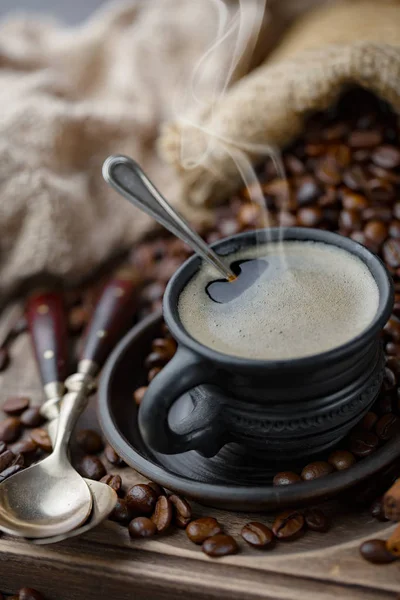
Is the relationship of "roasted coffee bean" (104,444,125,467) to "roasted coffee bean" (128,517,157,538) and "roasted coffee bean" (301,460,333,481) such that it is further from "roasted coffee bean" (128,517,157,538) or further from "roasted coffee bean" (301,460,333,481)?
"roasted coffee bean" (301,460,333,481)

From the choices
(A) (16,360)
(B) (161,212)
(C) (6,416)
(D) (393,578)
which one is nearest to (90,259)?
(A) (16,360)

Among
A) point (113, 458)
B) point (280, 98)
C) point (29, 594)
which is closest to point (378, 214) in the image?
point (280, 98)

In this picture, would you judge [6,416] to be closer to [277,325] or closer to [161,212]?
[161,212]

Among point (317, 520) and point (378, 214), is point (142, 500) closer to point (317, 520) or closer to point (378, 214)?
point (317, 520)

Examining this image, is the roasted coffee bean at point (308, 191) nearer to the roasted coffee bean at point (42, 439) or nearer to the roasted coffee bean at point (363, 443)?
the roasted coffee bean at point (363, 443)

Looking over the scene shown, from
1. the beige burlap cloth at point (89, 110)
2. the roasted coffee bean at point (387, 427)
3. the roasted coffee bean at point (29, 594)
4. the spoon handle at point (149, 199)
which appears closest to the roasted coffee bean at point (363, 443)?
the roasted coffee bean at point (387, 427)

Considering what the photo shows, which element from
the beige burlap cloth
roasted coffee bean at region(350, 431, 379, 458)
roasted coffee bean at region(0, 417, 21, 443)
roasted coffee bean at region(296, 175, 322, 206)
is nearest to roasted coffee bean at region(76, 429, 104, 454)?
roasted coffee bean at region(0, 417, 21, 443)
